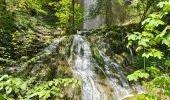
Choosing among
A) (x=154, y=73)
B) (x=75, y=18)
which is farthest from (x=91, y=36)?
(x=154, y=73)

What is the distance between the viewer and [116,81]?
25.4 ft

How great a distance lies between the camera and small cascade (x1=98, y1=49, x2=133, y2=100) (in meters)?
7.06

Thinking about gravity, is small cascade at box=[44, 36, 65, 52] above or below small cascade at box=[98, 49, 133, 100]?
above

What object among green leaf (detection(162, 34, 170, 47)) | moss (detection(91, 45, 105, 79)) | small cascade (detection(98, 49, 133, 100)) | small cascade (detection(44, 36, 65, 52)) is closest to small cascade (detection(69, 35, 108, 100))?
moss (detection(91, 45, 105, 79))

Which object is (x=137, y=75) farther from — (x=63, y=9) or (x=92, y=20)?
(x=92, y=20)

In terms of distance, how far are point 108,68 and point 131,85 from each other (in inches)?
38.4

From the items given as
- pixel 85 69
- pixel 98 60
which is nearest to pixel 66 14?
pixel 98 60

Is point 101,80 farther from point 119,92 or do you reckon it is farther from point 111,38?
point 111,38

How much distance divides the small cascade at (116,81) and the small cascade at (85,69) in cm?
43

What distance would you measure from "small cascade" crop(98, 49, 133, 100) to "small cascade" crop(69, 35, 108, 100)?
43cm

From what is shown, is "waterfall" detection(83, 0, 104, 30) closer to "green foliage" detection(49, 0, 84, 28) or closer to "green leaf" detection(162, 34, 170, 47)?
"green foliage" detection(49, 0, 84, 28)

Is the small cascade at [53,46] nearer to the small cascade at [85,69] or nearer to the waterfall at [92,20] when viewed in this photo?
the small cascade at [85,69]

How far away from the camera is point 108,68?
8.47m

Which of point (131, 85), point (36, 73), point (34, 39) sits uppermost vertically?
point (34, 39)
